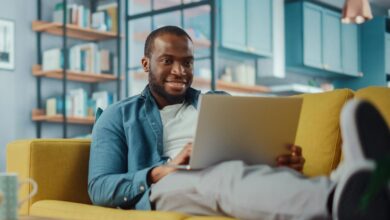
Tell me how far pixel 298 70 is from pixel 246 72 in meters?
1.02

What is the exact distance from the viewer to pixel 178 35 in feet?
6.09

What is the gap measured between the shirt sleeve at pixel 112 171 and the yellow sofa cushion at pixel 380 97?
68 cm

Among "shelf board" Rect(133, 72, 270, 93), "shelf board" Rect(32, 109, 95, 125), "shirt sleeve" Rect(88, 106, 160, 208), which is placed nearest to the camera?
"shirt sleeve" Rect(88, 106, 160, 208)

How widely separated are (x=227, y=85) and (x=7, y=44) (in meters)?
2.03

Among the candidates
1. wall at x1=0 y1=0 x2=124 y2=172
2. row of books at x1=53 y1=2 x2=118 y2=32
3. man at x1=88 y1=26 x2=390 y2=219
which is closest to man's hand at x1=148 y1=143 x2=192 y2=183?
man at x1=88 y1=26 x2=390 y2=219

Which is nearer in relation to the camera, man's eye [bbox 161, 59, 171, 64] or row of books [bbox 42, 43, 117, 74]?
man's eye [bbox 161, 59, 171, 64]

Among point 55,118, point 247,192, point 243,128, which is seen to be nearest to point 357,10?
point 55,118

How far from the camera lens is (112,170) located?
5.65 ft

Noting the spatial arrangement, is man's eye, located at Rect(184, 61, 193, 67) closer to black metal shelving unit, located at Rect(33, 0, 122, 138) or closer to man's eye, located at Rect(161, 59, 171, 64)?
man's eye, located at Rect(161, 59, 171, 64)

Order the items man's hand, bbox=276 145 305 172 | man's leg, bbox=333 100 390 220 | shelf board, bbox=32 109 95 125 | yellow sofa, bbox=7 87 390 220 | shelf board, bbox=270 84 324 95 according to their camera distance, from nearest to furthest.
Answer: man's leg, bbox=333 100 390 220
man's hand, bbox=276 145 305 172
yellow sofa, bbox=7 87 390 220
shelf board, bbox=32 109 95 125
shelf board, bbox=270 84 324 95

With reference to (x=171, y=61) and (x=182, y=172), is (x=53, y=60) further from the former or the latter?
(x=182, y=172)

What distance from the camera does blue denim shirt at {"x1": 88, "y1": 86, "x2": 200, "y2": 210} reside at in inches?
64.2

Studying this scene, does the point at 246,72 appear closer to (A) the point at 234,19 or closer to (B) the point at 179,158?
(A) the point at 234,19

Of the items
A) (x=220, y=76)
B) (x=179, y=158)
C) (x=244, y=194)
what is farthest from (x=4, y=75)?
(x=244, y=194)
